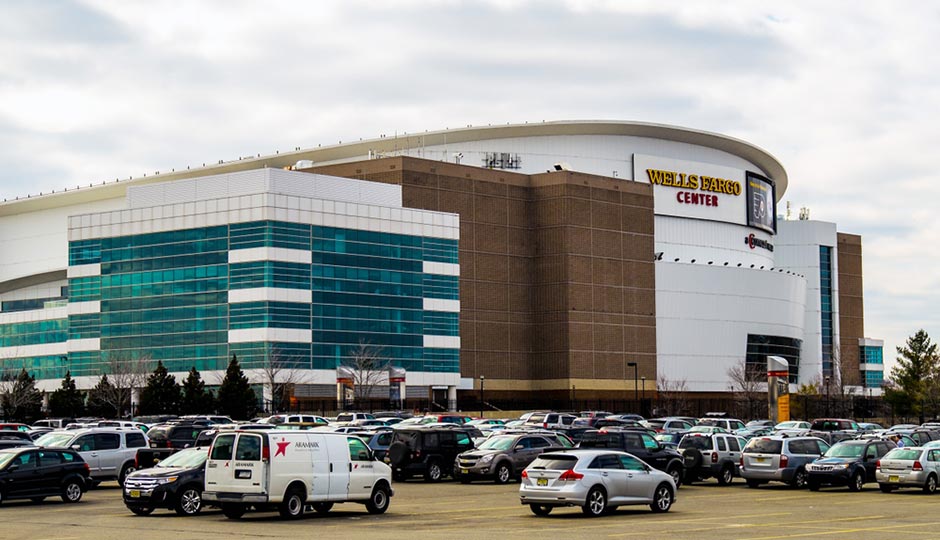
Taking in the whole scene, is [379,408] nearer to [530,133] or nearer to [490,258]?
[490,258]

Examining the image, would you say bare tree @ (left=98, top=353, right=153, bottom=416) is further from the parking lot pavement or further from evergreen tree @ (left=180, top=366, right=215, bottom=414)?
the parking lot pavement

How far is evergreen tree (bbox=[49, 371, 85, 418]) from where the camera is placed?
111 meters

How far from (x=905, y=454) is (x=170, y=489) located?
76.3ft

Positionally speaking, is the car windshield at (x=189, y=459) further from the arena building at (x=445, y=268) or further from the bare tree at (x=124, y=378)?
the arena building at (x=445, y=268)

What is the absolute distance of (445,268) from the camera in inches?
4943

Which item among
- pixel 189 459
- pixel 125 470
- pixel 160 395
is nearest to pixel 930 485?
pixel 189 459

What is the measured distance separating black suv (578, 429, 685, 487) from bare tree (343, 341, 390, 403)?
2626 inches

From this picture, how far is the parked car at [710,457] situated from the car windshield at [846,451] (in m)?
3.79

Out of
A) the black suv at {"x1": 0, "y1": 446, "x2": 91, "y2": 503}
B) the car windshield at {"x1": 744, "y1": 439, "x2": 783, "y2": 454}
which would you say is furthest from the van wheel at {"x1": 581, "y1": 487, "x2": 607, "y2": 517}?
the black suv at {"x1": 0, "y1": 446, "x2": 91, "y2": 503}

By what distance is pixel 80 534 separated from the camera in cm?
2912

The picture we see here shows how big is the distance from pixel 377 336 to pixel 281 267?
11.9 m

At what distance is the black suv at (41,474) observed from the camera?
38.3 meters

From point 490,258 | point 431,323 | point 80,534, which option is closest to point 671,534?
point 80,534

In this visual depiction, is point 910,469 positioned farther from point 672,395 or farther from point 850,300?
point 850,300
